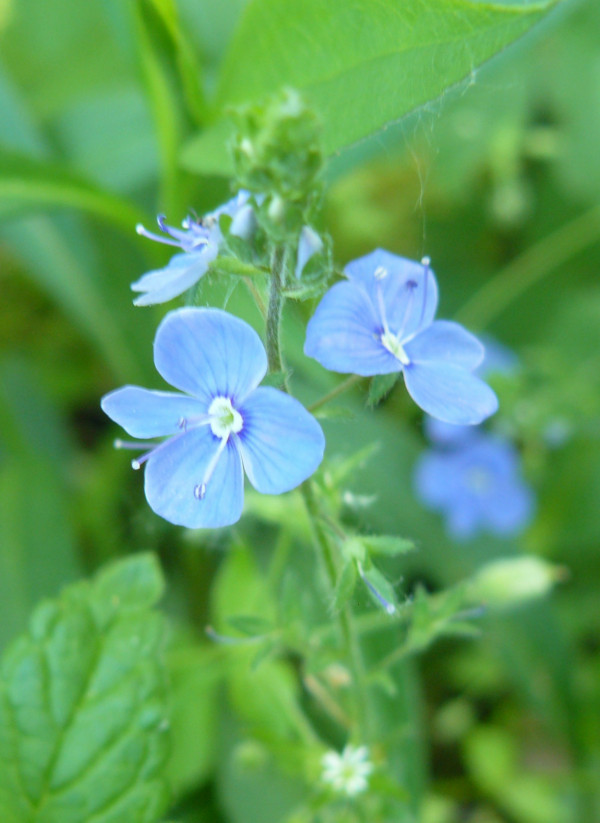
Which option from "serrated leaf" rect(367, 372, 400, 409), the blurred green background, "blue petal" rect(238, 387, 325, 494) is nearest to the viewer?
"blue petal" rect(238, 387, 325, 494)

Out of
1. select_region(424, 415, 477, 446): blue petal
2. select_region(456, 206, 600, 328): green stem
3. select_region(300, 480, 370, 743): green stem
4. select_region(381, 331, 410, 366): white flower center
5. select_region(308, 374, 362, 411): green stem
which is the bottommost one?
select_region(300, 480, 370, 743): green stem

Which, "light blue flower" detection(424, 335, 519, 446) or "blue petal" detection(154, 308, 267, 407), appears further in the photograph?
"light blue flower" detection(424, 335, 519, 446)

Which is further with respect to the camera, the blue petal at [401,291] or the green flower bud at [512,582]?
the green flower bud at [512,582]

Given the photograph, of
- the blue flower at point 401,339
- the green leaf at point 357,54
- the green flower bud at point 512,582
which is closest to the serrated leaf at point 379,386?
the blue flower at point 401,339

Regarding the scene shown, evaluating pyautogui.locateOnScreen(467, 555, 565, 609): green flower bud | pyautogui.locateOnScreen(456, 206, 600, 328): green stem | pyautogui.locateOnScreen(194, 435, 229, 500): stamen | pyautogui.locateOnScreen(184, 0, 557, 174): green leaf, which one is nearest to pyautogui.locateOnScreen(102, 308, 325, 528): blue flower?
pyautogui.locateOnScreen(194, 435, 229, 500): stamen

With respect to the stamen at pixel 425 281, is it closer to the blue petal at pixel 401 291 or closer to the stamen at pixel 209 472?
the blue petal at pixel 401 291

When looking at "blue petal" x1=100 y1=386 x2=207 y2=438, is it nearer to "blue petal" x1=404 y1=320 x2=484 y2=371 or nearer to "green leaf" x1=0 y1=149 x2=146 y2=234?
"blue petal" x1=404 y1=320 x2=484 y2=371

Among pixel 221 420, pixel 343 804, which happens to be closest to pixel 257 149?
pixel 221 420

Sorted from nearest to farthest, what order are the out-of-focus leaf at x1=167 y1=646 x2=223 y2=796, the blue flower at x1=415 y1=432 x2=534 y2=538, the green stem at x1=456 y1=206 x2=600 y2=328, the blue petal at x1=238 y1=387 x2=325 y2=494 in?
the blue petal at x1=238 y1=387 x2=325 y2=494 → the out-of-focus leaf at x1=167 y1=646 x2=223 y2=796 → the blue flower at x1=415 y1=432 x2=534 y2=538 → the green stem at x1=456 y1=206 x2=600 y2=328
